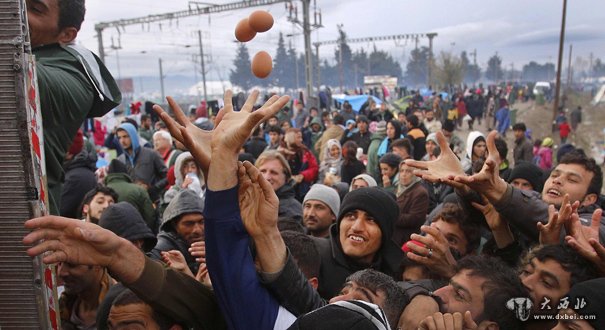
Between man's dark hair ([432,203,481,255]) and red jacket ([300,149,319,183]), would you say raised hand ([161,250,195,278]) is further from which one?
red jacket ([300,149,319,183])

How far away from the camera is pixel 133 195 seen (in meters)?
4.39

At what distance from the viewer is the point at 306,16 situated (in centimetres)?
1881

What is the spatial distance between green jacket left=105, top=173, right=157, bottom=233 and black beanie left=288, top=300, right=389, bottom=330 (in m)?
3.28

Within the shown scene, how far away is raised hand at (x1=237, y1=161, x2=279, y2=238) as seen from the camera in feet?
5.39

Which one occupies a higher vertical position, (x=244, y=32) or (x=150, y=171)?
(x=244, y=32)

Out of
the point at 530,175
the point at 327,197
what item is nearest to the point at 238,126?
the point at 327,197

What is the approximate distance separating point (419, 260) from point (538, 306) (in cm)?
60

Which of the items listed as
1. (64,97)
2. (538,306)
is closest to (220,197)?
(64,97)

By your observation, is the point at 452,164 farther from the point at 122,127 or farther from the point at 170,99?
the point at 122,127

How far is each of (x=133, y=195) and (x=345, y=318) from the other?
3.45 metres

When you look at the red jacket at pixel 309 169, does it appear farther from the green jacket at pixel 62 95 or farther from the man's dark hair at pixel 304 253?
the green jacket at pixel 62 95

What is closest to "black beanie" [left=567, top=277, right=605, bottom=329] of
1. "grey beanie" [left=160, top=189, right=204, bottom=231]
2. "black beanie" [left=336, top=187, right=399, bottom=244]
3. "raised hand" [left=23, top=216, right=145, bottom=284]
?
"black beanie" [left=336, top=187, right=399, bottom=244]

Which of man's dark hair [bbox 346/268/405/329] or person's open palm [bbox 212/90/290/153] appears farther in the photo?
man's dark hair [bbox 346/268/405/329]

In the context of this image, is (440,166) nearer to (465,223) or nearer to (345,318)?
(465,223)
